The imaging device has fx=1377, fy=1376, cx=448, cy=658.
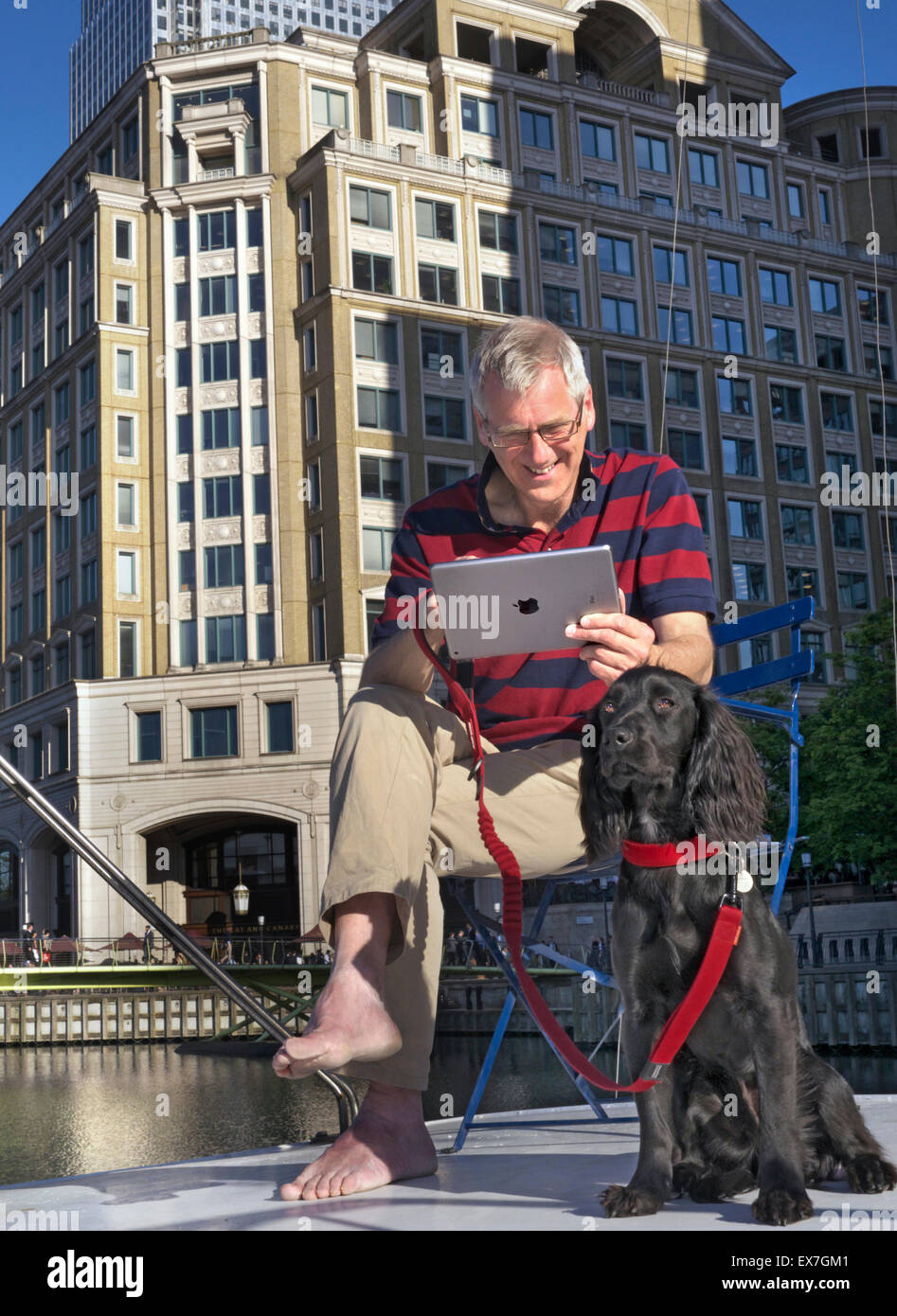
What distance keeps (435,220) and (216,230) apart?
290 inches

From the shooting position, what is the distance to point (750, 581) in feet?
164

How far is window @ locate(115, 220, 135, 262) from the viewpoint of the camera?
46688mm

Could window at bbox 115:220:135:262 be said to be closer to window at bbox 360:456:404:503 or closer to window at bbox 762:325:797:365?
window at bbox 360:456:404:503

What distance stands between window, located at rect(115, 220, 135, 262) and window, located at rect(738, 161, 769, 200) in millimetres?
23097

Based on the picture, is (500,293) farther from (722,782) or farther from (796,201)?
(722,782)

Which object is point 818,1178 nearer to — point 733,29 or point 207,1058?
point 207,1058

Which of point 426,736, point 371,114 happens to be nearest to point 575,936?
point 371,114

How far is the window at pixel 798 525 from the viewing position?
5125 cm

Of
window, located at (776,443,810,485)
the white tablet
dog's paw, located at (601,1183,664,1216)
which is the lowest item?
dog's paw, located at (601,1183,664,1216)

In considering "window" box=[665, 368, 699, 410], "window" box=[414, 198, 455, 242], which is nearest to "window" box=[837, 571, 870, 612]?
"window" box=[665, 368, 699, 410]

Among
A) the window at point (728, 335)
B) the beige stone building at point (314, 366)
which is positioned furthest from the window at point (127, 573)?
the window at point (728, 335)

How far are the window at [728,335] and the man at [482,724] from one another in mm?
49656

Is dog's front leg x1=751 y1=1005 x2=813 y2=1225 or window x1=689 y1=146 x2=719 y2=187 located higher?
window x1=689 y1=146 x2=719 y2=187
